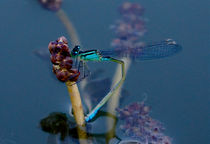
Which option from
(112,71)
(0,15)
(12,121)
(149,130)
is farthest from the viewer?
(0,15)

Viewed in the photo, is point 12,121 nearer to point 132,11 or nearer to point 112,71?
point 112,71

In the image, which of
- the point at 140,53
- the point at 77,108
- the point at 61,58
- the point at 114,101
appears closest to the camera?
the point at 61,58

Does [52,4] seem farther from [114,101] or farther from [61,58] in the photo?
[61,58]

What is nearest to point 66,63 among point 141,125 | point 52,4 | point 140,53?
point 141,125

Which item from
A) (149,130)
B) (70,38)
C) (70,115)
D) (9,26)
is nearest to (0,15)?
(9,26)

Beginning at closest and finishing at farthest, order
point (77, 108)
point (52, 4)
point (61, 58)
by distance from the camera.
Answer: point (61, 58) → point (77, 108) → point (52, 4)

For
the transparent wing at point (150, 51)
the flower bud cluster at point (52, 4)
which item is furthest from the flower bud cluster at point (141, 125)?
the flower bud cluster at point (52, 4)

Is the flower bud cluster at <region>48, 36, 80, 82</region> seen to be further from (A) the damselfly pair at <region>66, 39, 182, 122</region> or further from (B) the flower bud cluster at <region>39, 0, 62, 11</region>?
(B) the flower bud cluster at <region>39, 0, 62, 11</region>

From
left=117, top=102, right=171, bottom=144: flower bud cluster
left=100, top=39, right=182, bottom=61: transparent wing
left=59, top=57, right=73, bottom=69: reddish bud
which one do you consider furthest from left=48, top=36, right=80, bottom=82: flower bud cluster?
left=100, top=39, right=182, bottom=61: transparent wing
